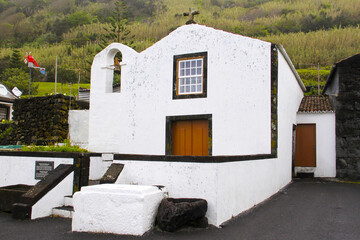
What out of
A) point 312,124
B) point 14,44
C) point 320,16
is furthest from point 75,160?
point 14,44

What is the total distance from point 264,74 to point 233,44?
1377mm

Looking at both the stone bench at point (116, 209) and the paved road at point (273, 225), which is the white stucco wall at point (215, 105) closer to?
the paved road at point (273, 225)

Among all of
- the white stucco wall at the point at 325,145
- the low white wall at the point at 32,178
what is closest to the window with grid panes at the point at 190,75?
the low white wall at the point at 32,178

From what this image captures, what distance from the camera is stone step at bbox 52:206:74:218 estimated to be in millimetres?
7077

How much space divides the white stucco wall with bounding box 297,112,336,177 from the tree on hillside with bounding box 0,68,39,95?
2855 cm

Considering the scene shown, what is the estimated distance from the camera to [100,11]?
7975 centimetres

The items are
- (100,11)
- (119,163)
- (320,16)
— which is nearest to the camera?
(119,163)

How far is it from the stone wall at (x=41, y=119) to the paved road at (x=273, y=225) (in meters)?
7.07

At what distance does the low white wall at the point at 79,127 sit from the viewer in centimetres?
1357

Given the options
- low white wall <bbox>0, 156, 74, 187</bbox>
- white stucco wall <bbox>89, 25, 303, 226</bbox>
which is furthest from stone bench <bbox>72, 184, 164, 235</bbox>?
low white wall <bbox>0, 156, 74, 187</bbox>

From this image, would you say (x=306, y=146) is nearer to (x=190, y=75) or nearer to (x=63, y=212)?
(x=190, y=75)

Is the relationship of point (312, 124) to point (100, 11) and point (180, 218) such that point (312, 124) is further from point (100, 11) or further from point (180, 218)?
point (100, 11)

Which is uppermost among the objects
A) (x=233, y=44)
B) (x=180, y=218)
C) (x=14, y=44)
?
(x=14, y=44)

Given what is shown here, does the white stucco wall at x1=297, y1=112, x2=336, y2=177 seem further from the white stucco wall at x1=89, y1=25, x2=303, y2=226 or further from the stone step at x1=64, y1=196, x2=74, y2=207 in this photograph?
the stone step at x1=64, y1=196, x2=74, y2=207
